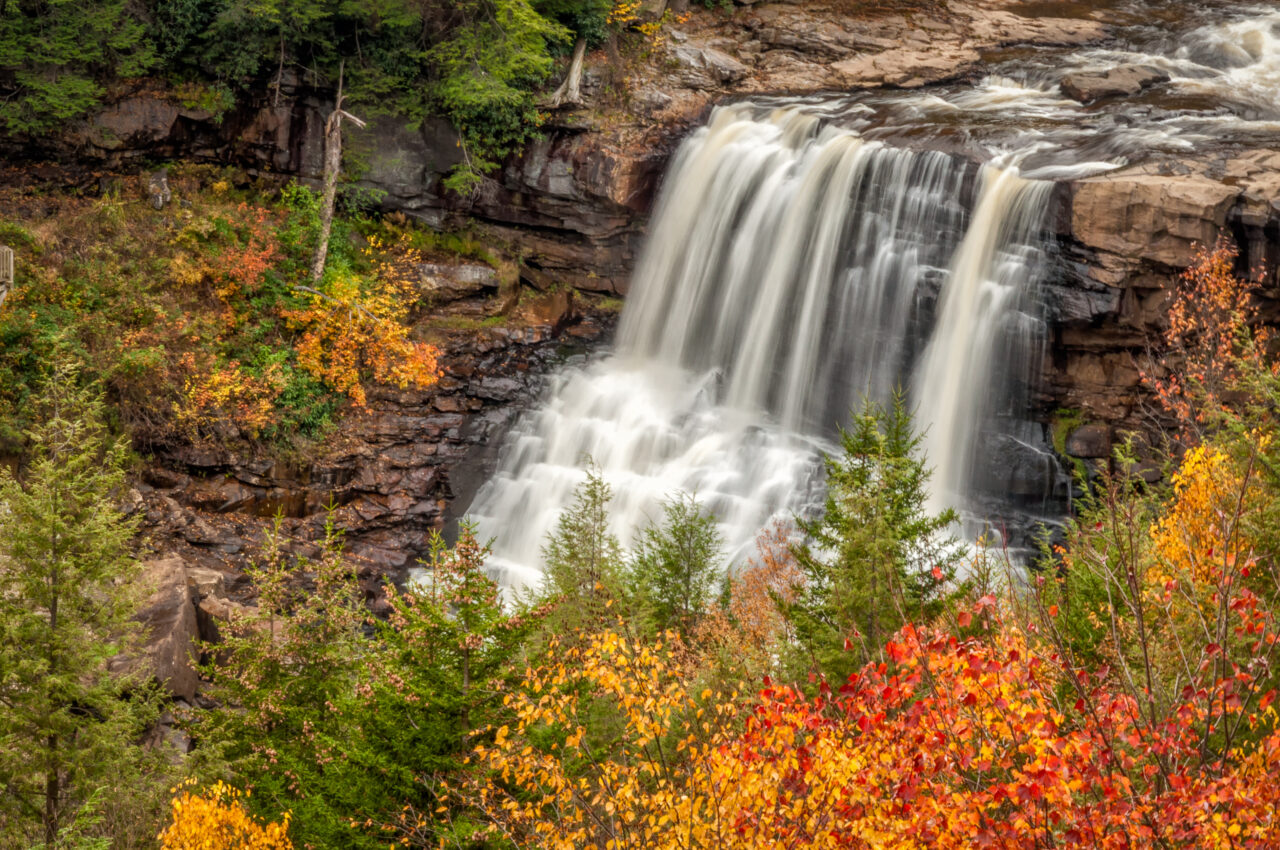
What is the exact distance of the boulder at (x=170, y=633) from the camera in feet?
51.9

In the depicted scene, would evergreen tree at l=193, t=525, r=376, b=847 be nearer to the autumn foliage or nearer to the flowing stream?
the flowing stream

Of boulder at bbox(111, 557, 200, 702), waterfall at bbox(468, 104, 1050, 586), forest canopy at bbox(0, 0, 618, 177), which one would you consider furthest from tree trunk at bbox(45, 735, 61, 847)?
forest canopy at bbox(0, 0, 618, 177)

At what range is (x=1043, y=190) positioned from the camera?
19922 mm

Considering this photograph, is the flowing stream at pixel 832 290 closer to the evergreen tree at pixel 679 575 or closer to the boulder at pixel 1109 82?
the boulder at pixel 1109 82

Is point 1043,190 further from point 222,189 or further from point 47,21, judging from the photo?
point 47,21

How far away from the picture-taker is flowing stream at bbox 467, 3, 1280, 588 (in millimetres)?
20766

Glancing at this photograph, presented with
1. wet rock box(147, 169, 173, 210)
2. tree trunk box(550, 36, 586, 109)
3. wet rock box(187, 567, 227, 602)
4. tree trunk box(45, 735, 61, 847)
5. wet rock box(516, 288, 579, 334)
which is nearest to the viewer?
tree trunk box(45, 735, 61, 847)

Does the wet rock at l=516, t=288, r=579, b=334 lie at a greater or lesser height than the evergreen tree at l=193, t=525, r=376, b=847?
greater

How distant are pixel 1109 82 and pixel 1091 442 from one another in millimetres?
10656

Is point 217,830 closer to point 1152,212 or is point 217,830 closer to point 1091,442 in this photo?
point 1091,442

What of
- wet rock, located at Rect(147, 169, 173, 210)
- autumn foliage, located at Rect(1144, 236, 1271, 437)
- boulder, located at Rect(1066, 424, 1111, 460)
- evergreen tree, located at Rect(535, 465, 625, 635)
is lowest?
evergreen tree, located at Rect(535, 465, 625, 635)

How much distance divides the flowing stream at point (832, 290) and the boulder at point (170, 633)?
6562 mm

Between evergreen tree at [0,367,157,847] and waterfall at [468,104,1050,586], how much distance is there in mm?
10023

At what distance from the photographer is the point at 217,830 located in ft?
34.9
